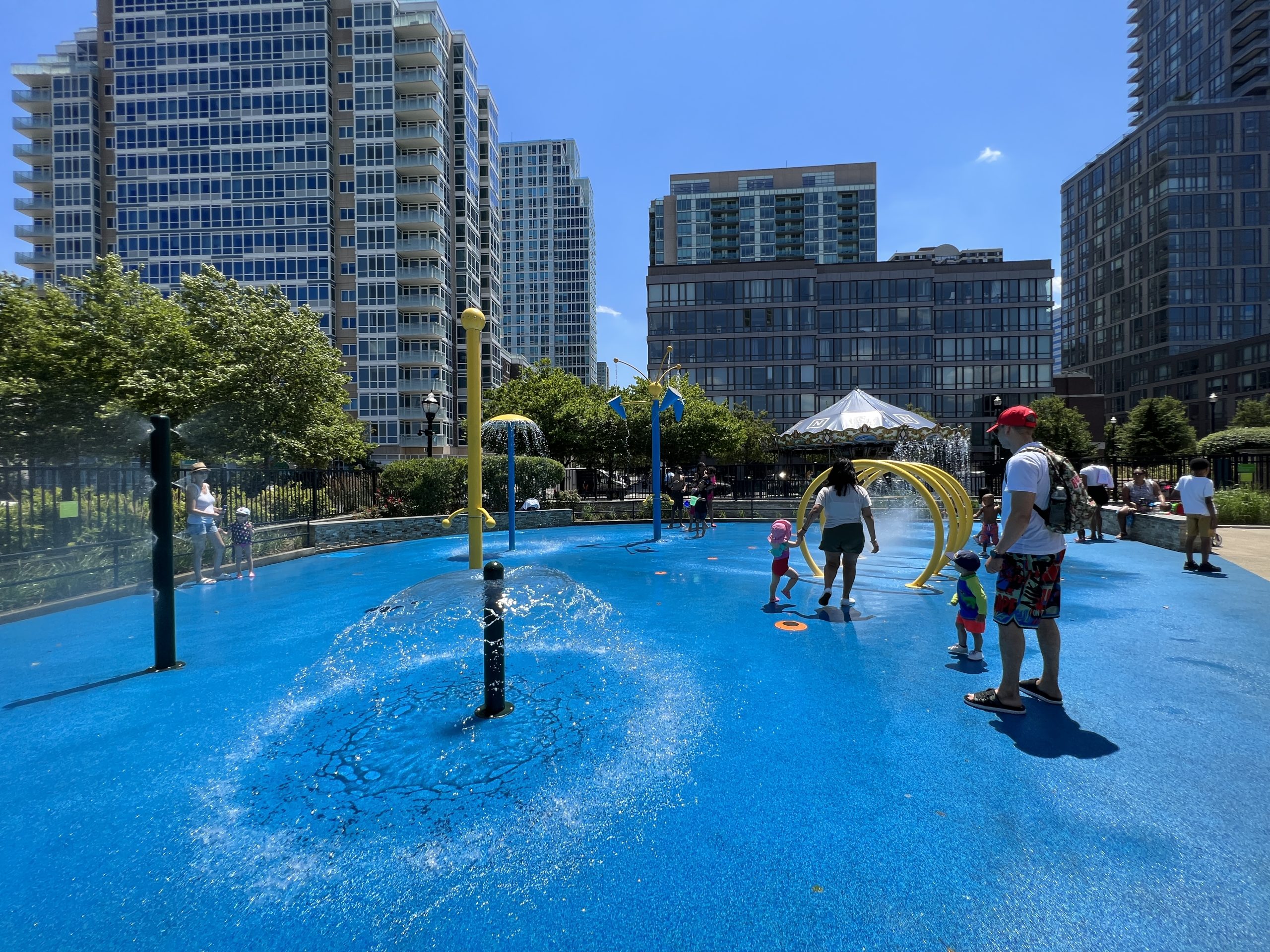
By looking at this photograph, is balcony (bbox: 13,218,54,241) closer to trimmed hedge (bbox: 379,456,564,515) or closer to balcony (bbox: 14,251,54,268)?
balcony (bbox: 14,251,54,268)

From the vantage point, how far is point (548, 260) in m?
146

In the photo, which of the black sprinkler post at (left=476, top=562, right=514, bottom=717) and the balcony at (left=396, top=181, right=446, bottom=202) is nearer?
the black sprinkler post at (left=476, top=562, right=514, bottom=717)

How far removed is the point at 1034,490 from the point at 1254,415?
6518 centimetres

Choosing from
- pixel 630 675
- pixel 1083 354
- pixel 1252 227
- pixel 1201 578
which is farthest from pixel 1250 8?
pixel 630 675

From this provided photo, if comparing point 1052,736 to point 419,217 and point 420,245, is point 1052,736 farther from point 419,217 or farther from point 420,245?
point 419,217

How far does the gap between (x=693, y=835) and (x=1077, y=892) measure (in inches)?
72.8

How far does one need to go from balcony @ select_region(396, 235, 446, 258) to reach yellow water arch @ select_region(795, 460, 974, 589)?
5362 cm

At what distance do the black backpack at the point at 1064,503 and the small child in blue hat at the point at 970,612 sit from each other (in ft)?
4.87

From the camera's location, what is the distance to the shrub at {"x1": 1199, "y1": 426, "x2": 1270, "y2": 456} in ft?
76.7

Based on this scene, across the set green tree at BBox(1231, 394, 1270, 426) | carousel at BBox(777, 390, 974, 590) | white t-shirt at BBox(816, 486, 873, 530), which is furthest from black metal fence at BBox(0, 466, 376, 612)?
green tree at BBox(1231, 394, 1270, 426)

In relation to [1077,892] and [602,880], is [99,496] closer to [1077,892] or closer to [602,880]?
[602,880]

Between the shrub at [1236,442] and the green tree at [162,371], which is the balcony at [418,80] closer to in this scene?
the green tree at [162,371]

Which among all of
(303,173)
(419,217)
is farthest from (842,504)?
(303,173)

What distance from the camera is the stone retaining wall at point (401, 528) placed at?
626 inches
